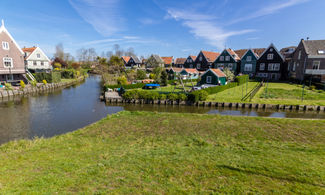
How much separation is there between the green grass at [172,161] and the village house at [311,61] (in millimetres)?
31260

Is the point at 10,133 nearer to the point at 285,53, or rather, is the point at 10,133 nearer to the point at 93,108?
the point at 93,108

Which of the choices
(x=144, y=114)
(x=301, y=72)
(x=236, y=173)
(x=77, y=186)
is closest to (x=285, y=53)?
(x=301, y=72)

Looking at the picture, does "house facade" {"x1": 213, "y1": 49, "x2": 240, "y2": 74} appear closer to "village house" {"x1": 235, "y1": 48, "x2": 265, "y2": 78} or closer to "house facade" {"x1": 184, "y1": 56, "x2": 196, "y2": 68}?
"village house" {"x1": 235, "y1": 48, "x2": 265, "y2": 78}

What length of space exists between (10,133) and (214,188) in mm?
15170

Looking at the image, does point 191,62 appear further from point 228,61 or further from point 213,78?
point 213,78

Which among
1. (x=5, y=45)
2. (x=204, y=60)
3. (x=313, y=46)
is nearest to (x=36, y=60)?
(x=5, y=45)

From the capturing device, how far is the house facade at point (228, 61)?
170ft

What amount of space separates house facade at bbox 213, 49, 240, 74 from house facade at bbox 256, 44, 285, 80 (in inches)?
231

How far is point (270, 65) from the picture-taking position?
46.4 meters

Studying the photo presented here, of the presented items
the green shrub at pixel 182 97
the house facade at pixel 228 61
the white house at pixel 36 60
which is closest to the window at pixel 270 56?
the house facade at pixel 228 61

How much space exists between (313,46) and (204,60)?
89.2ft

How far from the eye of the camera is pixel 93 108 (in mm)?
21641

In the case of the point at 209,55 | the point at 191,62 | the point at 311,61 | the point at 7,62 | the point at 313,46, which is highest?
the point at 209,55

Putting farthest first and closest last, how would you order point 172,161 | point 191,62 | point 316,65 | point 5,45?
1. point 191,62
2. point 316,65
3. point 5,45
4. point 172,161
